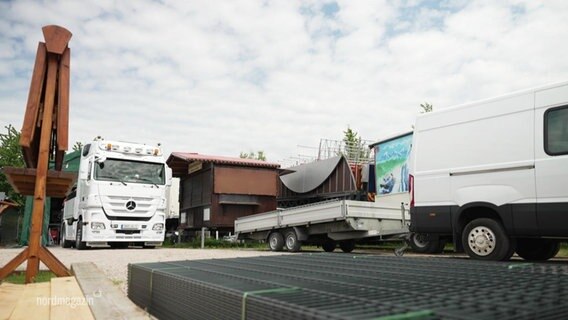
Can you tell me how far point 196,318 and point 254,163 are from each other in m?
14.3

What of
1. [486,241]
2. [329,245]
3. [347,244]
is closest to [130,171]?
[329,245]

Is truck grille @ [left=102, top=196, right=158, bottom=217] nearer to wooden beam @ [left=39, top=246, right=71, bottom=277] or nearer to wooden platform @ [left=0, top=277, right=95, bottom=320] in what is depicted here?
wooden beam @ [left=39, top=246, right=71, bottom=277]

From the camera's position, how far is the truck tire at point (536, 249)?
7.18 metres

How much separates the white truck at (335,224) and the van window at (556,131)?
4.85 metres

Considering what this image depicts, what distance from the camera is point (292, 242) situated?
480 inches

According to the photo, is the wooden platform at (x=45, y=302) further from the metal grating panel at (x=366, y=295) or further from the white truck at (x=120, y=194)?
the white truck at (x=120, y=194)

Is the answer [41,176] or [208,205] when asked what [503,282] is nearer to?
[41,176]

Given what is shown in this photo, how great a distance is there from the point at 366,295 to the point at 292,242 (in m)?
10.5

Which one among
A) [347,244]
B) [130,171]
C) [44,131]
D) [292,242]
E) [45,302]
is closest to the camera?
[45,302]

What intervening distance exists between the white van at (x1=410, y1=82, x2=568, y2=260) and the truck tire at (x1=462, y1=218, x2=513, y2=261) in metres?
0.01

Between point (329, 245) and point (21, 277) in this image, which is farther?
point (329, 245)

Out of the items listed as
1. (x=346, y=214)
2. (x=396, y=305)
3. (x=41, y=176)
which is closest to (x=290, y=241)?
(x=346, y=214)

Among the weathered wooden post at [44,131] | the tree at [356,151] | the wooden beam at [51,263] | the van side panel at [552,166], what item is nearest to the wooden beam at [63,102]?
the weathered wooden post at [44,131]

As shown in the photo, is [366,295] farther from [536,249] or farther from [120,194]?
[120,194]
